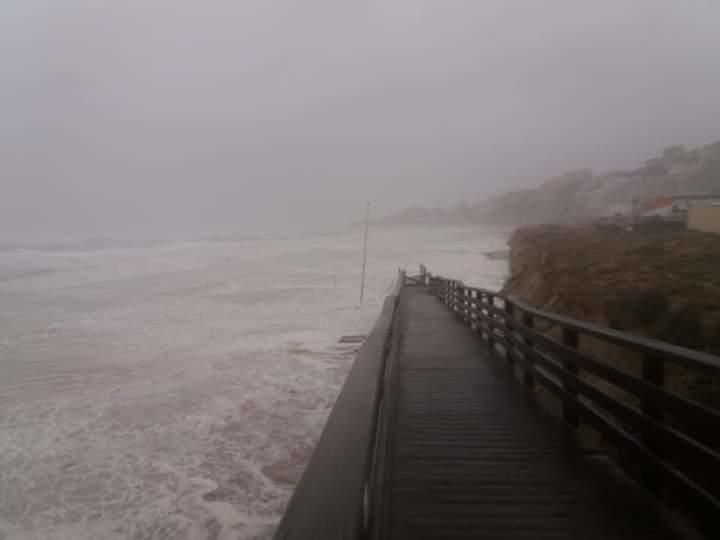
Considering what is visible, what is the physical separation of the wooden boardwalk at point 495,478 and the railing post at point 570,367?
0.10m

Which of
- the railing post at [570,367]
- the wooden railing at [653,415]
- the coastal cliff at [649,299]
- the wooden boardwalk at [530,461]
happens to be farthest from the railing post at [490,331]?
the railing post at [570,367]

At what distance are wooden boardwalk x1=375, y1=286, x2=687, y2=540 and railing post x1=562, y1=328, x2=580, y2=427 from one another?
0.10 meters

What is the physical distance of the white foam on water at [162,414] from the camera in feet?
19.1

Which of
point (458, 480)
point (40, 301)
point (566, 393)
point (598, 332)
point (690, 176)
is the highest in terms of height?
point (690, 176)

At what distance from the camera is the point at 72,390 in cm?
1062

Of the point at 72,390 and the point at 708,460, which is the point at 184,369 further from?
the point at 708,460

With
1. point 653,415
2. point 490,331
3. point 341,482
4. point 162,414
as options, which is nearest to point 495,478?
point 653,415

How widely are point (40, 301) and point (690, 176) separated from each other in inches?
6502

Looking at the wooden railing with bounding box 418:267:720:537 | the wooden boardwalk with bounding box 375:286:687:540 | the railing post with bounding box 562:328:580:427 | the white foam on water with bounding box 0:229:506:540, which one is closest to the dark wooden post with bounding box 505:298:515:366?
the wooden boardwalk with bounding box 375:286:687:540

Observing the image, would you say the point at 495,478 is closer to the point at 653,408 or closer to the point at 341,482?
the point at 653,408

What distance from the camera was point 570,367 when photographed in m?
4.69

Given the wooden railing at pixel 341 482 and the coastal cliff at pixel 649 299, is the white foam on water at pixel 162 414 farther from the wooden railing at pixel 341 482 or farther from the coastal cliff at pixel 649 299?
the coastal cliff at pixel 649 299

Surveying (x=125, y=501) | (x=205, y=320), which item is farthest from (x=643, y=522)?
(x=205, y=320)

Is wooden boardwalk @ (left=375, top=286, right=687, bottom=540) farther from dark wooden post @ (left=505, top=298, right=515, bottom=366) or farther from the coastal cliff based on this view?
the coastal cliff
